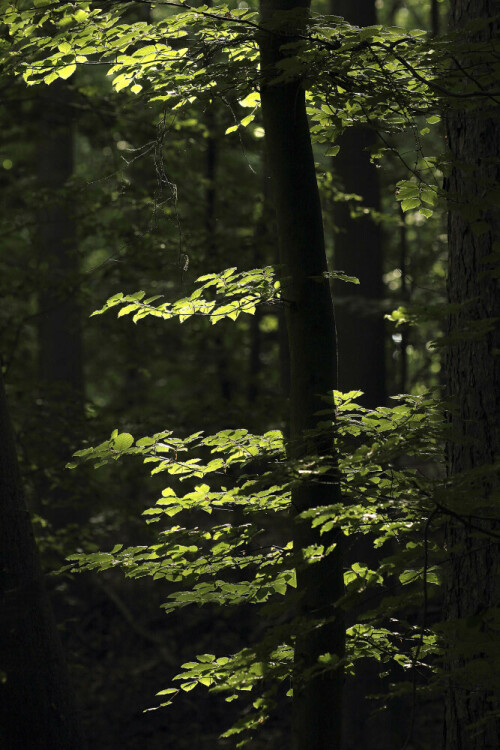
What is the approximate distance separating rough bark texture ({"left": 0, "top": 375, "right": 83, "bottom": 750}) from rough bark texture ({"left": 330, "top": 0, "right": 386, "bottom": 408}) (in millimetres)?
3933

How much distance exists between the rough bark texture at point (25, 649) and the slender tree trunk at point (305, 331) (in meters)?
2.20

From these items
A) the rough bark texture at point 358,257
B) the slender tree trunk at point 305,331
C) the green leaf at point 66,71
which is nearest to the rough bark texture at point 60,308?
the rough bark texture at point 358,257

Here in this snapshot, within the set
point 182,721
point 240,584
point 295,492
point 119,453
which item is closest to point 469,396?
point 295,492

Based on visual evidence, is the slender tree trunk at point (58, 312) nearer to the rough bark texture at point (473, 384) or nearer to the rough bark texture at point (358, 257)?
the rough bark texture at point (358, 257)

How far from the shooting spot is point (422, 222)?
14.1 metres

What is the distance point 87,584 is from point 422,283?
754cm

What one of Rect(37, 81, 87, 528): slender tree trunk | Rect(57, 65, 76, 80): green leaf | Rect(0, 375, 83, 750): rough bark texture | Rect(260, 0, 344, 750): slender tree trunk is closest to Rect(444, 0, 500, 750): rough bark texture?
Rect(260, 0, 344, 750): slender tree trunk

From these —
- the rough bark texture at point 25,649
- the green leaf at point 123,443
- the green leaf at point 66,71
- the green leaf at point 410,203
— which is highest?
the green leaf at point 66,71

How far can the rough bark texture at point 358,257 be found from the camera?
8.30m

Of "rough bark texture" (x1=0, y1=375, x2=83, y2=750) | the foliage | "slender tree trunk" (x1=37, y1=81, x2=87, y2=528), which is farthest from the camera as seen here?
"slender tree trunk" (x1=37, y1=81, x2=87, y2=528)

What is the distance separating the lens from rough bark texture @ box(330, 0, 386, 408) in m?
8.30

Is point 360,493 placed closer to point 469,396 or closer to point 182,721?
point 469,396

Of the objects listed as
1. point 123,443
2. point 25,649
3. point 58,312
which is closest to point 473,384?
point 123,443

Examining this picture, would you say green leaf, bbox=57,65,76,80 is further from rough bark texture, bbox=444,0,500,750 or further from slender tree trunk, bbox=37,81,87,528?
slender tree trunk, bbox=37,81,87,528
